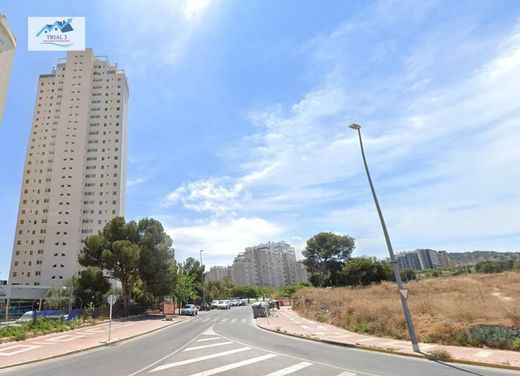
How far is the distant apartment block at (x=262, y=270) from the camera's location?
537ft

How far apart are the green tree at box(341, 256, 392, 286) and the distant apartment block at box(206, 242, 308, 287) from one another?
87.7 metres

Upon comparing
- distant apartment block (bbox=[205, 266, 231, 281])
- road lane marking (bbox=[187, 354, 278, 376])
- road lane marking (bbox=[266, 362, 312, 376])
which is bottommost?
road lane marking (bbox=[266, 362, 312, 376])

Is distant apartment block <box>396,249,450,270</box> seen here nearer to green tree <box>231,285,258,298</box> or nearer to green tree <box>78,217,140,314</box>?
green tree <box>231,285,258,298</box>

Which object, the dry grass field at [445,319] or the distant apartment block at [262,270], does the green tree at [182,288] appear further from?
the distant apartment block at [262,270]

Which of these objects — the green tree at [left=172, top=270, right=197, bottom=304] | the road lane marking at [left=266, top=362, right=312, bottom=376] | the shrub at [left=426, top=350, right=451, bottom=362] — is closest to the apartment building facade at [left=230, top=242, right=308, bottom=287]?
the green tree at [left=172, top=270, right=197, bottom=304]

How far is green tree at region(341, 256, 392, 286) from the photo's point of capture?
222 ft

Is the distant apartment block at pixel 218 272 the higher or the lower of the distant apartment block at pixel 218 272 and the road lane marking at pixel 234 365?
the higher

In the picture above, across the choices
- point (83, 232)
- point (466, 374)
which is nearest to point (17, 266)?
point (83, 232)

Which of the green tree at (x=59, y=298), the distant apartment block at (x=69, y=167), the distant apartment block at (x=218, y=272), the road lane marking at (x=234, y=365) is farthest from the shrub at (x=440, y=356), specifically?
the distant apartment block at (x=218, y=272)

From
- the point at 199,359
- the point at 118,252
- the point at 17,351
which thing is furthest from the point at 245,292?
the point at 199,359

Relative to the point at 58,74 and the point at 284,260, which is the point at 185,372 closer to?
the point at 58,74

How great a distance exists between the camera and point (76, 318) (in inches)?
1277

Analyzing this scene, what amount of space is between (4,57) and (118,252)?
45.8 m

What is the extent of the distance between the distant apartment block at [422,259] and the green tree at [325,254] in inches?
4366
